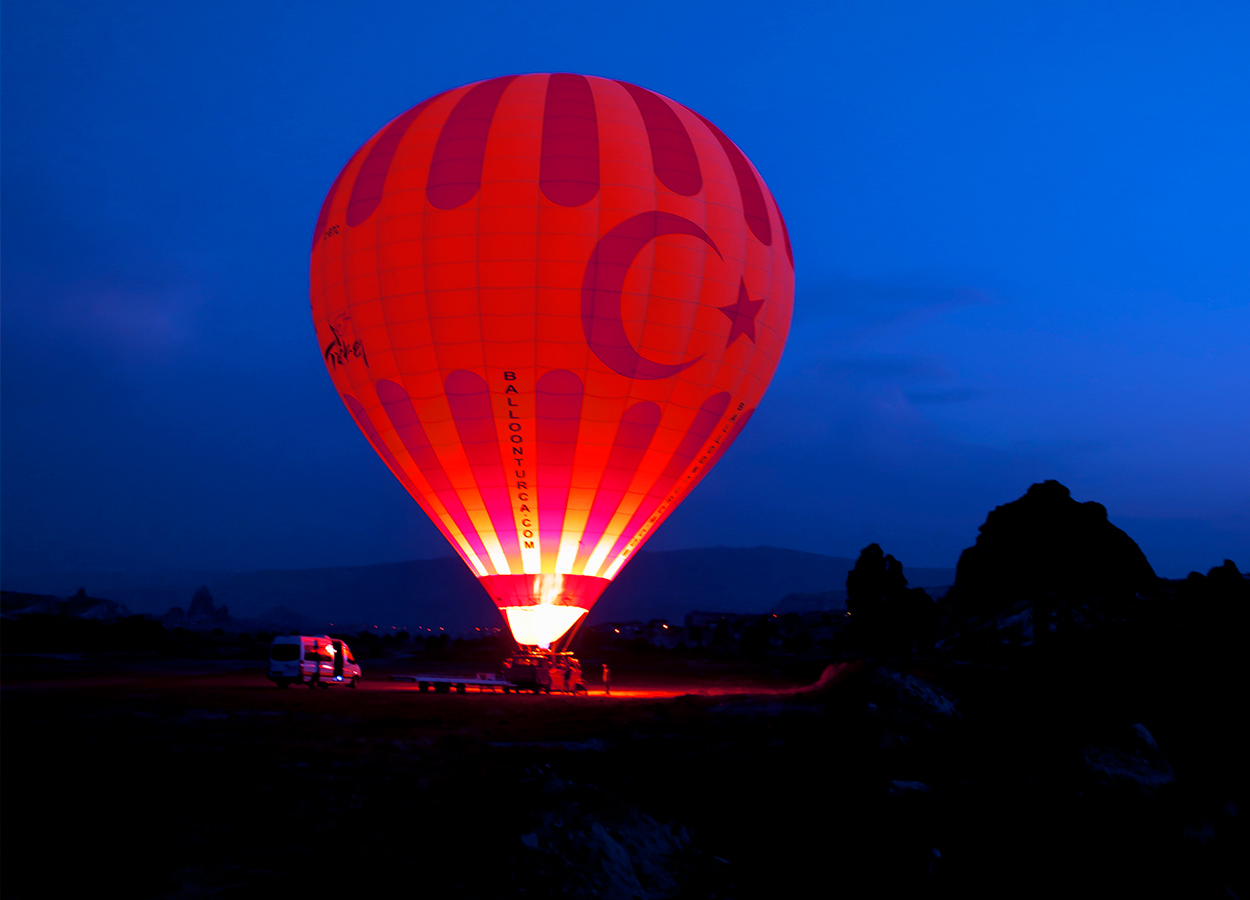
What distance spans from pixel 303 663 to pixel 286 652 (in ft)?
1.90

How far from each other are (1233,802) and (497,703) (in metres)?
14.8

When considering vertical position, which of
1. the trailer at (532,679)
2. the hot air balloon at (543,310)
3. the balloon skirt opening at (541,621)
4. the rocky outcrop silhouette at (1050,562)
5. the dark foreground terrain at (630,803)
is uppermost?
the hot air balloon at (543,310)

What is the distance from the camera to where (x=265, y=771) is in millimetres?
11492

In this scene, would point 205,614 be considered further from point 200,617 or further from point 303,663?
point 303,663

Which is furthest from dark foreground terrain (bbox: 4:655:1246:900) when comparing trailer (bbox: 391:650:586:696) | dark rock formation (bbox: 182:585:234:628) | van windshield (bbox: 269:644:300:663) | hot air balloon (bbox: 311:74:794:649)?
dark rock formation (bbox: 182:585:234:628)

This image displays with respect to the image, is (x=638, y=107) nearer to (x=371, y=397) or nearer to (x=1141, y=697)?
(x=371, y=397)

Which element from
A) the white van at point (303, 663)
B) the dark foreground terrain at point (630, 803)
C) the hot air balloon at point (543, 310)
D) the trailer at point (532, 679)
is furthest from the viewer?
the white van at point (303, 663)

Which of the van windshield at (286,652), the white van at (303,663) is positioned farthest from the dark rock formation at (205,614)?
the van windshield at (286,652)

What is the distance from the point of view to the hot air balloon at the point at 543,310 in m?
24.3

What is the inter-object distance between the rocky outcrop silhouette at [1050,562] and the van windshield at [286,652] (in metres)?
25.6

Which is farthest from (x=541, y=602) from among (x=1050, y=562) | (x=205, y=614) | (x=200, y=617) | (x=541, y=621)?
(x=205, y=614)

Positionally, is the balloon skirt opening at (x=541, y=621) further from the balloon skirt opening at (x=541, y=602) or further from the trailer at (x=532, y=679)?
the trailer at (x=532, y=679)

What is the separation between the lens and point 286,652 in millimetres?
27422

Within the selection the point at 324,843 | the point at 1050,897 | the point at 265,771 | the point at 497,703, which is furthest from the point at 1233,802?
the point at 497,703
